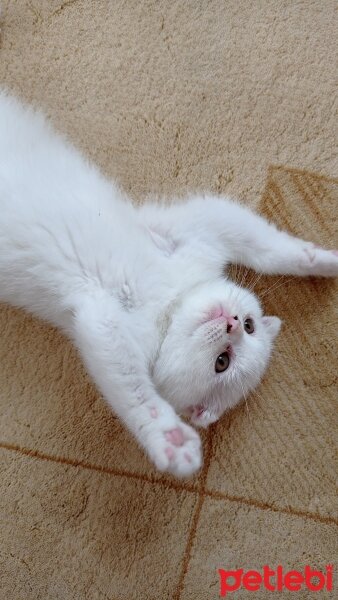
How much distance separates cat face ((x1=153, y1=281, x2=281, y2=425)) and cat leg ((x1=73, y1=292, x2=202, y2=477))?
0.07m

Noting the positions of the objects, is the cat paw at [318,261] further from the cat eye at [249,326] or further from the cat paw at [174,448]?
the cat paw at [174,448]

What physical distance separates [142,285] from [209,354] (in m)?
0.22

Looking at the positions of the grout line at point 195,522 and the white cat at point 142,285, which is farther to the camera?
the grout line at point 195,522

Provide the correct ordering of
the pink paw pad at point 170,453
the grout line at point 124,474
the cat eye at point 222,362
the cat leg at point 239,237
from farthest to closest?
the grout line at point 124,474 < the cat leg at point 239,237 < the cat eye at point 222,362 < the pink paw pad at point 170,453

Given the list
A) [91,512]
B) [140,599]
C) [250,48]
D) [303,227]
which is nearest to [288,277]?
[303,227]

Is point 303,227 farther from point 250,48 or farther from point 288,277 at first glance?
point 250,48

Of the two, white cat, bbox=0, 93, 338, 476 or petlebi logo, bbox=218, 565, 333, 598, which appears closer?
white cat, bbox=0, 93, 338, 476

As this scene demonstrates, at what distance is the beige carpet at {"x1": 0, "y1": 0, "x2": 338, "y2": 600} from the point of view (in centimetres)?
140

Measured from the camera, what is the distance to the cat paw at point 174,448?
3.45 ft

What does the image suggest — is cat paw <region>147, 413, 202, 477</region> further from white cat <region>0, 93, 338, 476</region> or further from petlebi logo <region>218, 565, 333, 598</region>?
petlebi logo <region>218, 565, 333, 598</region>

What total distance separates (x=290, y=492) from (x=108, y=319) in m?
0.71

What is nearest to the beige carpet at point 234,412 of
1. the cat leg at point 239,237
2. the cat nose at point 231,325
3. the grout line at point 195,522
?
the grout line at point 195,522

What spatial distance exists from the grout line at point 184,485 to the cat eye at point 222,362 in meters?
0.34

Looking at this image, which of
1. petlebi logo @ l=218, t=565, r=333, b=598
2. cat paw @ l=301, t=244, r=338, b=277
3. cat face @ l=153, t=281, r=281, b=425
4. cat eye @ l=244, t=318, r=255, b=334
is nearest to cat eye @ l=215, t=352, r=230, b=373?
cat face @ l=153, t=281, r=281, b=425
